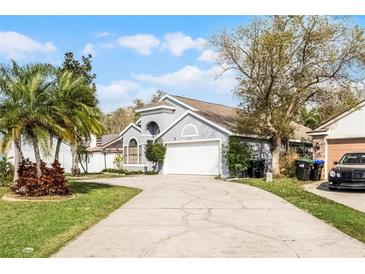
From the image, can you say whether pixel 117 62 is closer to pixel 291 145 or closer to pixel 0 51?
pixel 0 51

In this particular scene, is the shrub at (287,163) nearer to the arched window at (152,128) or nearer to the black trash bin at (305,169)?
the black trash bin at (305,169)

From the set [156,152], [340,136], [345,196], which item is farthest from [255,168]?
[345,196]

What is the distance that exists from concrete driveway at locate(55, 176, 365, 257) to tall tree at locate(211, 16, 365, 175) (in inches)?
427


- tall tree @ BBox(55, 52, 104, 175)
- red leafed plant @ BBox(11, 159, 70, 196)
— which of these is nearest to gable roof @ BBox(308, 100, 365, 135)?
tall tree @ BBox(55, 52, 104, 175)

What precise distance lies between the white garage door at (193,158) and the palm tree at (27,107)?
1303 cm

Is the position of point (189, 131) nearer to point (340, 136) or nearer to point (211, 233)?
point (340, 136)

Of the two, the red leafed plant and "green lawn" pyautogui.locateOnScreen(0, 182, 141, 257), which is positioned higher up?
the red leafed plant

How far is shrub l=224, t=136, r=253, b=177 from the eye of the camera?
22969 mm

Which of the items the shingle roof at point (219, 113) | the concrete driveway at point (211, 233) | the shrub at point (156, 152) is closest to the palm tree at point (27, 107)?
the concrete driveway at point (211, 233)

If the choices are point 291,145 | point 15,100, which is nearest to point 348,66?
point 291,145

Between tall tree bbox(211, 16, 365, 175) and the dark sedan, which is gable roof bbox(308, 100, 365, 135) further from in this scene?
the dark sedan

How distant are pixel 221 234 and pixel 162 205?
4163 mm

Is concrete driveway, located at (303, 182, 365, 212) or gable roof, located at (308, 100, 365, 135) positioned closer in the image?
concrete driveway, located at (303, 182, 365, 212)

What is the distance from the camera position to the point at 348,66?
21250 millimetres
